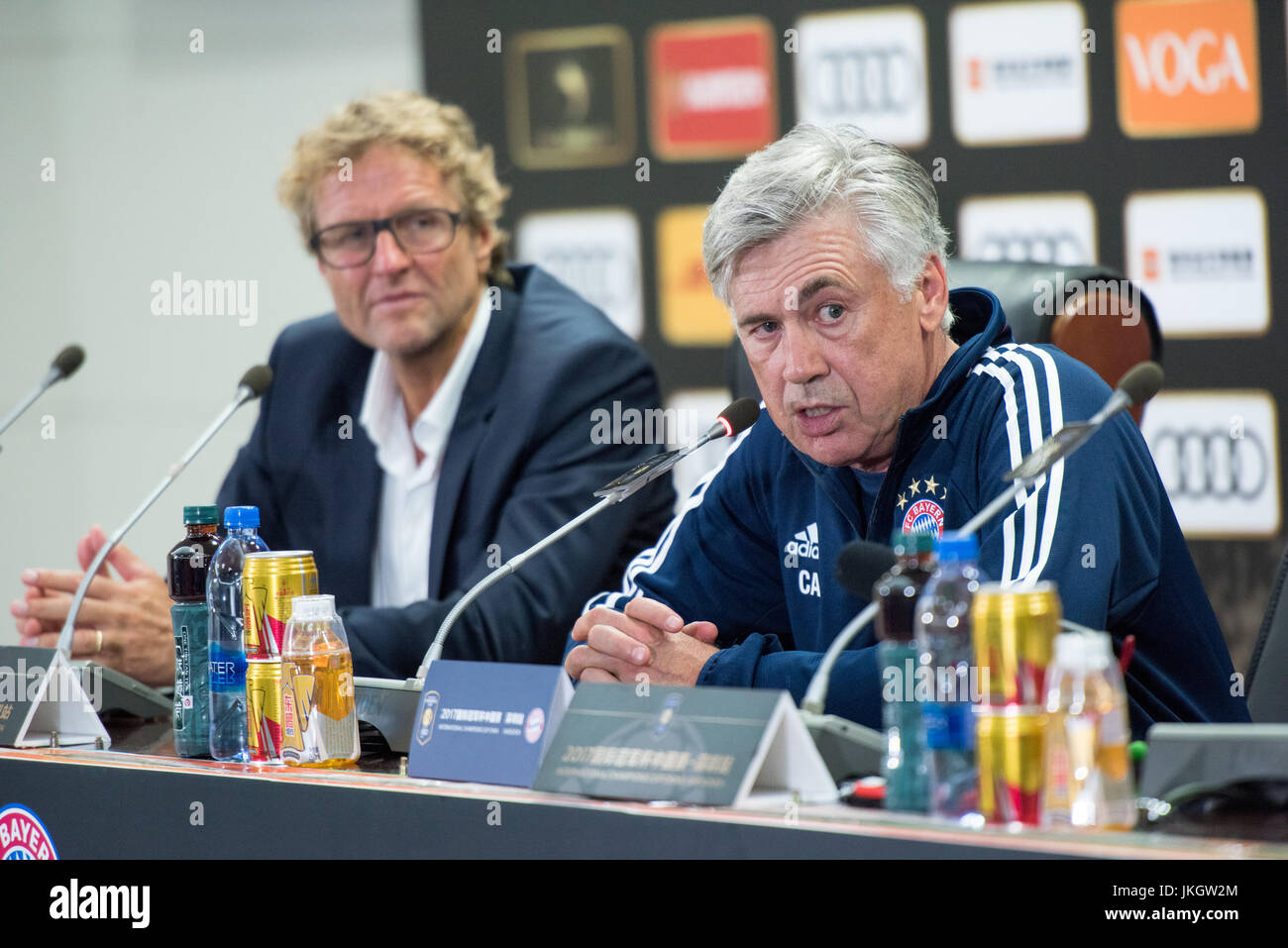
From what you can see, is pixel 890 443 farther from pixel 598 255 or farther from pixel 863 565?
pixel 598 255

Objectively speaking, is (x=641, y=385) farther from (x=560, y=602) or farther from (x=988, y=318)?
(x=988, y=318)

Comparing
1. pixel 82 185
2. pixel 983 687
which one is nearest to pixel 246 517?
pixel 983 687

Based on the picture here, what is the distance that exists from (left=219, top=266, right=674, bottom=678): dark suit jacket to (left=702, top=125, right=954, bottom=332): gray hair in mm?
781

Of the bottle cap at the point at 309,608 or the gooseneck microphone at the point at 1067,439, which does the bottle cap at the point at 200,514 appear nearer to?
the bottle cap at the point at 309,608

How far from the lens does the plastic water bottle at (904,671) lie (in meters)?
1.12

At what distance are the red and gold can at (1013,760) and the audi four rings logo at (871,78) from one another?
227cm

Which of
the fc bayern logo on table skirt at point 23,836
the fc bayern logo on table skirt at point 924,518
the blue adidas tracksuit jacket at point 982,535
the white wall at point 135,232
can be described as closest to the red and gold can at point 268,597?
the fc bayern logo on table skirt at point 23,836

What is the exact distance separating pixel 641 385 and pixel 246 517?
1.06m

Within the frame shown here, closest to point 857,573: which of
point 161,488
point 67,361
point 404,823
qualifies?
point 404,823

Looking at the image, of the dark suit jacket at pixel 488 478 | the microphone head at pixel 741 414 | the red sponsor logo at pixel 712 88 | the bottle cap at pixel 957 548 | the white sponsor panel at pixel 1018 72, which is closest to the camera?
the bottle cap at pixel 957 548

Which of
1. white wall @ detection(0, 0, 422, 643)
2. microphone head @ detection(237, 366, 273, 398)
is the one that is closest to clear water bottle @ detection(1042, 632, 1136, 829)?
microphone head @ detection(237, 366, 273, 398)

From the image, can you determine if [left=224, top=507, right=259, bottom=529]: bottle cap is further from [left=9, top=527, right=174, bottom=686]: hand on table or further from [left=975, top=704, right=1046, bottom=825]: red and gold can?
[left=975, top=704, right=1046, bottom=825]: red and gold can

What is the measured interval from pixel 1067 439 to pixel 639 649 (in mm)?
541

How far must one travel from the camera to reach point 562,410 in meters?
2.49
